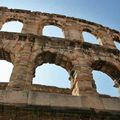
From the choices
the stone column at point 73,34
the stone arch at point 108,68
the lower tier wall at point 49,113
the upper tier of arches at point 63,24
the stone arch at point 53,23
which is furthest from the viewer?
the stone arch at point 53,23

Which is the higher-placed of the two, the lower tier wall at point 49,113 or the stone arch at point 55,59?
the stone arch at point 55,59

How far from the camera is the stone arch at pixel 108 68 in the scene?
37.8 feet

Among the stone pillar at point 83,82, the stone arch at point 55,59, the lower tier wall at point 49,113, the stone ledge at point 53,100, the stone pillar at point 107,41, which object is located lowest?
the lower tier wall at point 49,113

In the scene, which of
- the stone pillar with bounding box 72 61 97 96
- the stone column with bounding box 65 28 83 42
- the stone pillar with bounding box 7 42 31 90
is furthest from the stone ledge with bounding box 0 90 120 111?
the stone column with bounding box 65 28 83 42

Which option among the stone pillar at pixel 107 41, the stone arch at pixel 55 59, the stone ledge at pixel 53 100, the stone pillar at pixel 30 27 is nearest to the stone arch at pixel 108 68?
the stone arch at pixel 55 59

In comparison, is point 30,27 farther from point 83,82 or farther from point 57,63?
point 83,82

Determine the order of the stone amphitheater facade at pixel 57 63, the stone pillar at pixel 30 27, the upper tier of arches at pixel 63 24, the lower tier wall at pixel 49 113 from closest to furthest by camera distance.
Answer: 1. the lower tier wall at pixel 49 113
2. the stone amphitheater facade at pixel 57 63
3. the stone pillar at pixel 30 27
4. the upper tier of arches at pixel 63 24

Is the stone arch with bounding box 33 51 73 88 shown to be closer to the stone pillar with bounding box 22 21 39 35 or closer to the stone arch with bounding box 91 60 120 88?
the stone arch with bounding box 91 60 120 88

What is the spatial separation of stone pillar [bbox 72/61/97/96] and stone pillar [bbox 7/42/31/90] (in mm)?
2127

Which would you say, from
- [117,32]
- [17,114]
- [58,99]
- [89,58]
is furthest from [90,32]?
[17,114]

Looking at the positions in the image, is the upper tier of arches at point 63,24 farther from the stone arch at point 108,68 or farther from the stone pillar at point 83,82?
the stone pillar at point 83,82

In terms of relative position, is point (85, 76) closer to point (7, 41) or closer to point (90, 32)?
point (7, 41)

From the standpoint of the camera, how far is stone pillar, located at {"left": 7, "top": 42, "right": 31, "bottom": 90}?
30.0 ft

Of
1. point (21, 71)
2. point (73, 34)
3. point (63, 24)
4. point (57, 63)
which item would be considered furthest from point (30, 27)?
point (21, 71)
